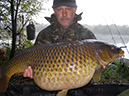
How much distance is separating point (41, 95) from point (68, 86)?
1.39m

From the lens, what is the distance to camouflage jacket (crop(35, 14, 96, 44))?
5.10ft

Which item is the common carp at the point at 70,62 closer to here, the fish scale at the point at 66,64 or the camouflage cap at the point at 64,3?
the fish scale at the point at 66,64

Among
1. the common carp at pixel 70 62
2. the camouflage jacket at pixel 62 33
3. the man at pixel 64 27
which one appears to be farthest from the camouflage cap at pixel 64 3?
the common carp at pixel 70 62

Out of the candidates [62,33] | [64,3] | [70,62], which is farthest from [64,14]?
[70,62]

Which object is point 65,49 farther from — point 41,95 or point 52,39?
point 41,95

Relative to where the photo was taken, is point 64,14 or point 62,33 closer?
point 64,14

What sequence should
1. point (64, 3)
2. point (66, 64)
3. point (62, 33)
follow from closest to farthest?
1. point (66, 64)
2. point (64, 3)
3. point (62, 33)

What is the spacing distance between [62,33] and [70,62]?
31.4 inches

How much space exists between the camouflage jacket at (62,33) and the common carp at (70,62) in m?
0.55

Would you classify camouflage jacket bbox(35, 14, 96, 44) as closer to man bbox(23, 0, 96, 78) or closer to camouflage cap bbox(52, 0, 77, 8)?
man bbox(23, 0, 96, 78)

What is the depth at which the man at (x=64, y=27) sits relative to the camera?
149cm

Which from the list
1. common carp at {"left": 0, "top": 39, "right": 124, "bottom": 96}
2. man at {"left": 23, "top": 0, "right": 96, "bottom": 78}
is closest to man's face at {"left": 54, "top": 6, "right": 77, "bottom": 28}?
man at {"left": 23, "top": 0, "right": 96, "bottom": 78}

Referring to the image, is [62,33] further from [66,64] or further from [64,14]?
[66,64]

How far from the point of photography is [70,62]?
88cm
